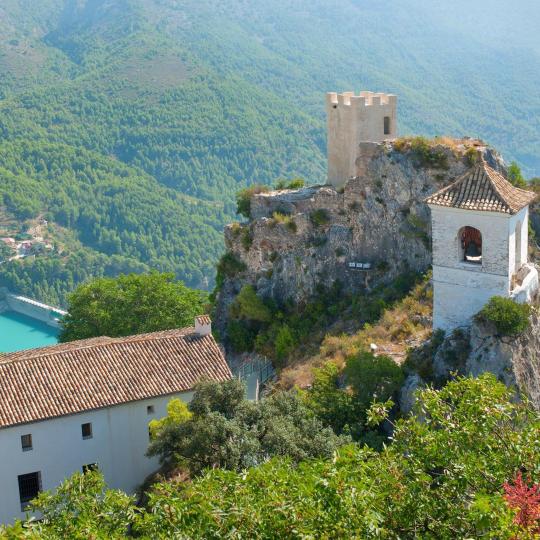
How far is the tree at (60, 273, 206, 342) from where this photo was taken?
4016 cm

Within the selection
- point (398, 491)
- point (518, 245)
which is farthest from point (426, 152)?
point (398, 491)

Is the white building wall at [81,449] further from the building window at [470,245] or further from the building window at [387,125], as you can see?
the building window at [387,125]

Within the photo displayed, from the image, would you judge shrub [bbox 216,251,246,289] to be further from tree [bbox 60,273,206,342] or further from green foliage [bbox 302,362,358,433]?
green foliage [bbox 302,362,358,433]

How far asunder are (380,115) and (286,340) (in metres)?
9.27

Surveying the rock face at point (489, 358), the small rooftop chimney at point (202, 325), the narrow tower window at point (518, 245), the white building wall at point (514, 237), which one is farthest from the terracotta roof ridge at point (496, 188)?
the small rooftop chimney at point (202, 325)

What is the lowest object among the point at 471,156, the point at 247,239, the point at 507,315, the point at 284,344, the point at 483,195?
the point at 284,344

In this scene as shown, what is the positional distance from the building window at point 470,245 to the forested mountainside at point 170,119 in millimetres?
78017

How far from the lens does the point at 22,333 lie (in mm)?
101062

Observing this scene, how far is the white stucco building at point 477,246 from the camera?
24.7 metres

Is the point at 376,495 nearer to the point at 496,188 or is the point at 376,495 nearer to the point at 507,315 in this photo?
the point at 507,315

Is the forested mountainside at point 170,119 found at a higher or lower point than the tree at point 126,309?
higher

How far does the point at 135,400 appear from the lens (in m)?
26.7

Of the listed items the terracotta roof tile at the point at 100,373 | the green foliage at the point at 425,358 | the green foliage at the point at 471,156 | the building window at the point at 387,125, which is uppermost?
the building window at the point at 387,125

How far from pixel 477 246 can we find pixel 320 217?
10.2 m
